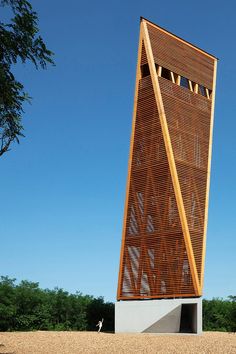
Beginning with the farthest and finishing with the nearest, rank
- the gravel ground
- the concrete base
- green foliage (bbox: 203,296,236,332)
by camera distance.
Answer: green foliage (bbox: 203,296,236,332)
the concrete base
the gravel ground

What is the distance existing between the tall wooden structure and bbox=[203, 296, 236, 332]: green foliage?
1501cm

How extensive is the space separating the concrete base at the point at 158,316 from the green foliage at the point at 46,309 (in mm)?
6766

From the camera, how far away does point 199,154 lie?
108 feet

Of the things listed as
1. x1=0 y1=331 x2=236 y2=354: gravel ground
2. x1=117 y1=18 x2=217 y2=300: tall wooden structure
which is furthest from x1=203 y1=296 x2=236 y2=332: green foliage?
x1=0 y1=331 x2=236 y2=354: gravel ground

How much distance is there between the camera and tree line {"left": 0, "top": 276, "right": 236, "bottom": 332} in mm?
34844

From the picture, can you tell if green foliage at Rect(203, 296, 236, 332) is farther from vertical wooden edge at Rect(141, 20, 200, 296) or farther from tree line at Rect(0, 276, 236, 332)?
vertical wooden edge at Rect(141, 20, 200, 296)

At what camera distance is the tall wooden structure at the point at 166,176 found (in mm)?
29031

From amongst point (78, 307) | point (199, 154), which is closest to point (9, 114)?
point (199, 154)

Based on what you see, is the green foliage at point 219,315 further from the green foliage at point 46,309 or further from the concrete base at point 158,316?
the concrete base at point 158,316

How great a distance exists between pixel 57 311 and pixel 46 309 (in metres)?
2.29

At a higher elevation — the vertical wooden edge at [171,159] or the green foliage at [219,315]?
the vertical wooden edge at [171,159]

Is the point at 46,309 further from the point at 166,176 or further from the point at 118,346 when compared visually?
the point at 118,346

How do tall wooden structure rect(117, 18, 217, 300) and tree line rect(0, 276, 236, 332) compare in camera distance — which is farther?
tree line rect(0, 276, 236, 332)

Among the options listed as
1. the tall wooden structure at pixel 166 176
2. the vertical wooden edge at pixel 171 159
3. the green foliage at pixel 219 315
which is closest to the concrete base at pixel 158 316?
the tall wooden structure at pixel 166 176
